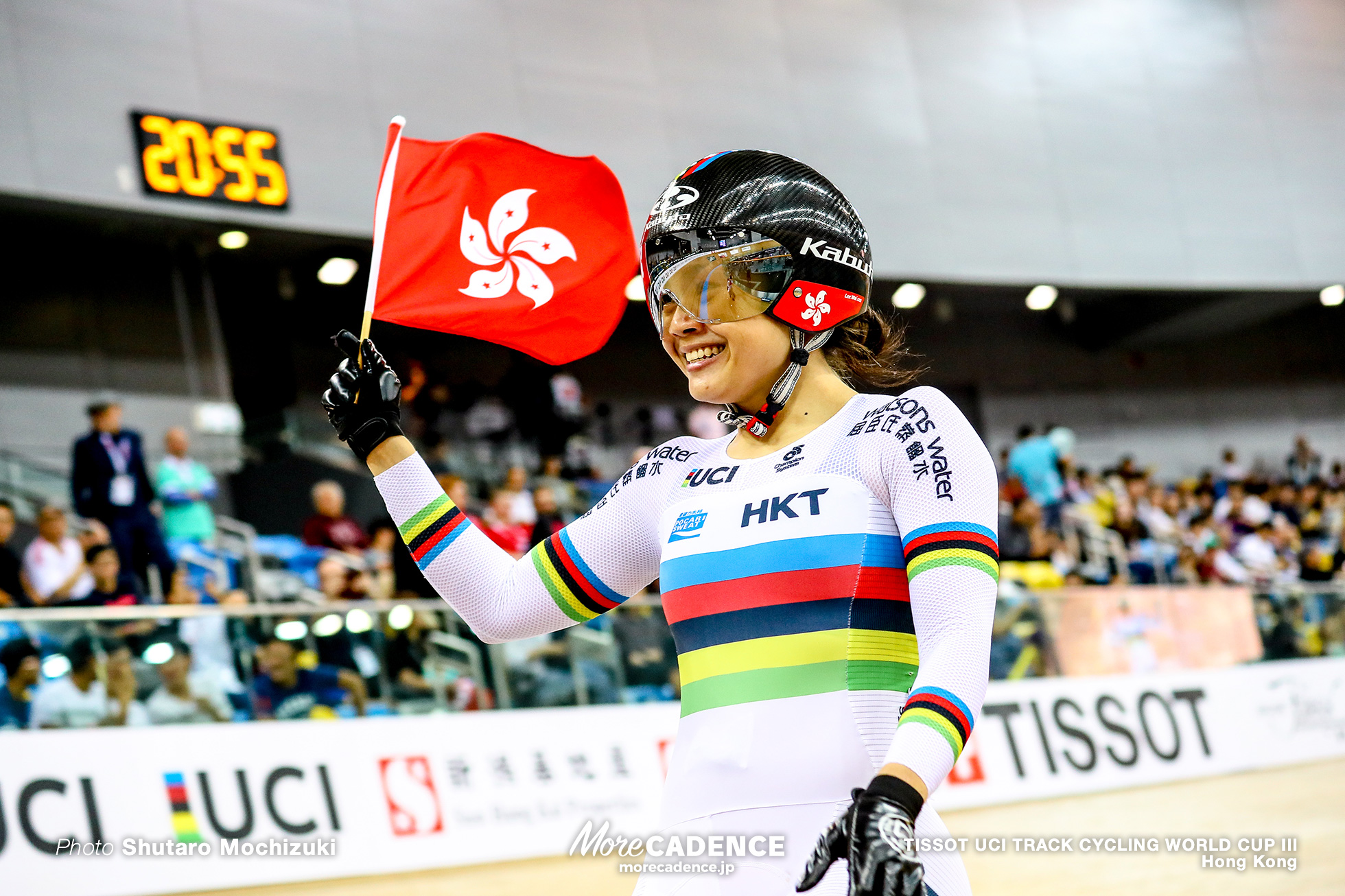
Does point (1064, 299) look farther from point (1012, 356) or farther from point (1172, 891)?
point (1172, 891)

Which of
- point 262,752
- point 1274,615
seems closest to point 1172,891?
point 262,752

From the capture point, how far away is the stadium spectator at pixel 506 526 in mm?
10742

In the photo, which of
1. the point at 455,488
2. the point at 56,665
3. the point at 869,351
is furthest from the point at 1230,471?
the point at 869,351

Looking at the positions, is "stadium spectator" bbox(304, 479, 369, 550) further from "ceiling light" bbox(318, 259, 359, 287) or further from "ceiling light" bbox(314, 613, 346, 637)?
"ceiling light" bbox(318, 259, 359, 287)

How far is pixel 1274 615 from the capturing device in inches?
520

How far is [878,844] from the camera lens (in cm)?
178

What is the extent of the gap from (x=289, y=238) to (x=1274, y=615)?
10.3 meters

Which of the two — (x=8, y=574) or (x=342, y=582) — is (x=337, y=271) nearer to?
(x=342, y=582)

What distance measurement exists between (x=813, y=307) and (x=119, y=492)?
9062 millimetres

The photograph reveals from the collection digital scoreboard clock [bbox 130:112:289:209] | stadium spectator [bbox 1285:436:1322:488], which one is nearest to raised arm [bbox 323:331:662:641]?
digital scoreboard clock [bbox 130:112:289:209]

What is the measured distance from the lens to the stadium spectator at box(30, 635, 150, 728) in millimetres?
6992

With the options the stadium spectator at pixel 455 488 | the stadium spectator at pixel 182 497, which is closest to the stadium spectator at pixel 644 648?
the stadium spectator at pixel 455 488

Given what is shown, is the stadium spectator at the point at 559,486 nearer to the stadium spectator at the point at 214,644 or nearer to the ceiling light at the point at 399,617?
the ceiling light at the point at 399,617

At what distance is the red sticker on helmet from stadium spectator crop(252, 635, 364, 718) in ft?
19.6
